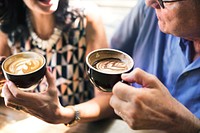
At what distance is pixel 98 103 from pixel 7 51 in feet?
2.59

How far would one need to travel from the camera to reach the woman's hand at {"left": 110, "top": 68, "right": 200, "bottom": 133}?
1097 mm

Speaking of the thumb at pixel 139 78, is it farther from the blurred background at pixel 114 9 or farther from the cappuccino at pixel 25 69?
the blurred background at pixel 114 9

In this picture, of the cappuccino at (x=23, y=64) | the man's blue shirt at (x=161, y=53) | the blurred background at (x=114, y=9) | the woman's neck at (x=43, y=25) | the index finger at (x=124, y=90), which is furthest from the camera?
the blurred background at (x=114, y=9)

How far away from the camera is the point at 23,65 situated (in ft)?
4.60

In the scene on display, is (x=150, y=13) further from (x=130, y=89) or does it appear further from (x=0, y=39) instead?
(x=0, y=39)

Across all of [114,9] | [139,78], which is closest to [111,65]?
[139,78]

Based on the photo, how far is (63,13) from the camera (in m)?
1.93

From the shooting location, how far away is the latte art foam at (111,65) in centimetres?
125

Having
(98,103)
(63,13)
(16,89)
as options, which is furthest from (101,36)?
(16,89)

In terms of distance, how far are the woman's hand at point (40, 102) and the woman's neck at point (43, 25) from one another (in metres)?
0.64

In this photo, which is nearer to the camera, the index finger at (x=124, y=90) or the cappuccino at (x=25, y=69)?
the index finger at (x=124, y=90)

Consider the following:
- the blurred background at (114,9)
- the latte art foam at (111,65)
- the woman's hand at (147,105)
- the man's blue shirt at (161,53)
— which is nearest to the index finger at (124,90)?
the woman's hand at (147,105)

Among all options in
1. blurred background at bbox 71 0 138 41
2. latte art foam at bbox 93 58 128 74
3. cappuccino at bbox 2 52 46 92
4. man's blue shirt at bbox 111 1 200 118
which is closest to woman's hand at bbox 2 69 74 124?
cappuccino at bbox 2 52 46 92

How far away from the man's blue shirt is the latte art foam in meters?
0.38
